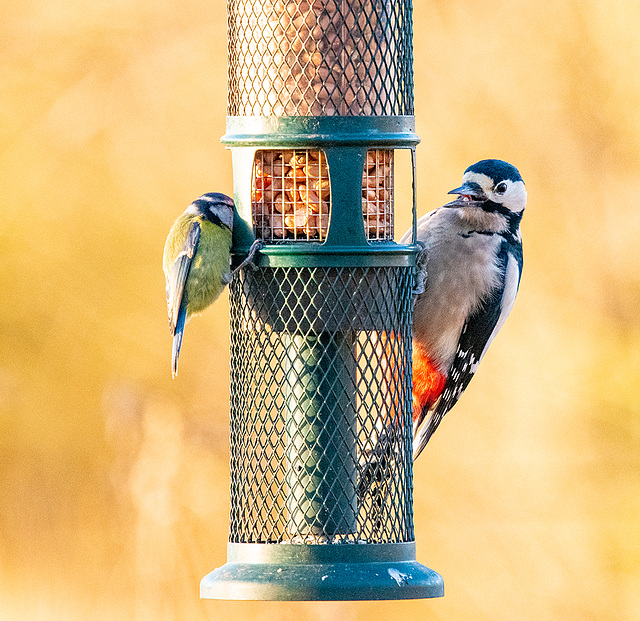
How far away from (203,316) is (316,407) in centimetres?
398

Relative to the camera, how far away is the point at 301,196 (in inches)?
213

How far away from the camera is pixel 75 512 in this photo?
360 inches

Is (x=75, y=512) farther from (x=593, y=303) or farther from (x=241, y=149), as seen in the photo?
(x=241, y=149)

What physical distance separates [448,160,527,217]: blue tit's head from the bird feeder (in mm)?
939

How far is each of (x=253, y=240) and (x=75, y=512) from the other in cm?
415

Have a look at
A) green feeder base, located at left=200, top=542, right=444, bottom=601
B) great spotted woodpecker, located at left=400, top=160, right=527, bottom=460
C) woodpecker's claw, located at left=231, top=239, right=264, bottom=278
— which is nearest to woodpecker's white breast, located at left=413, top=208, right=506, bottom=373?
great spotted woodpecker, located at left=400, top=160, right=527, bottom=460

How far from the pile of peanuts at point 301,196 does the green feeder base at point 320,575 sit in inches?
41.8

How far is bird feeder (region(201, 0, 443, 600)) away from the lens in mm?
5273

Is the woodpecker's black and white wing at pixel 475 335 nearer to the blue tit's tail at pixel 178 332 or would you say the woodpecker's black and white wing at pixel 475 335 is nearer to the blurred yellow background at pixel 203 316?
the blue tit's tail at pixel 178 332

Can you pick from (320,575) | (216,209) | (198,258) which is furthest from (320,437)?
(216,209)

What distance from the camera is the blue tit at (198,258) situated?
17.9ft

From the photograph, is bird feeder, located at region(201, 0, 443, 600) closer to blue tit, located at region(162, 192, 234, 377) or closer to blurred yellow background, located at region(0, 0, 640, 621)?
blue tit, located at region(162, 192, 234, 377)

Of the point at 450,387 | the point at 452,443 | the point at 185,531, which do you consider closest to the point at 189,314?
the point at 450,387

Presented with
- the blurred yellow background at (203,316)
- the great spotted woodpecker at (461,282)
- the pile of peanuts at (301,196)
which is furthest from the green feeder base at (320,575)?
the blurred yellow background at (203,316)
